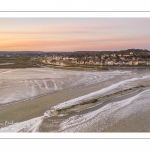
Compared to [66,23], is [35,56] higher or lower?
lower

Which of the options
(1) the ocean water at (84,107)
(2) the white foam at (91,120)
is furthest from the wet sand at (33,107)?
(2) the white foam at (91,120)

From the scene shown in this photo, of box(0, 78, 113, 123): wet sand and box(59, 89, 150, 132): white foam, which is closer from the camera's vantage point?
box(59, 89, 150, 132): white foam

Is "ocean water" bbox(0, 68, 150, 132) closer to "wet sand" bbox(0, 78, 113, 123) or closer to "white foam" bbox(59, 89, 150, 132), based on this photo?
"white foam" bbox(59, 89, 150, 132)

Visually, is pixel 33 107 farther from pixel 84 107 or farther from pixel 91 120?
pixel 91 120

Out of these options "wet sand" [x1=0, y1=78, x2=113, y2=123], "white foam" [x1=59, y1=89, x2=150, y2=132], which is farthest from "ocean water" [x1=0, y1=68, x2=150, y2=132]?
"wet sand" [x1=0, y1=78, x2=113, y2=123]

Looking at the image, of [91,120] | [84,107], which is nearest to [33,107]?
[84,107]

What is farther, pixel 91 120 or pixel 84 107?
pixel 84 107

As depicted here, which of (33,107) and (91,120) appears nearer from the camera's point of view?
(91,120)
